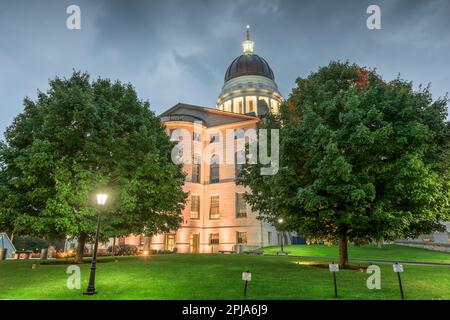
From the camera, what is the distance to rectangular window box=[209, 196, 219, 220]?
4931cm

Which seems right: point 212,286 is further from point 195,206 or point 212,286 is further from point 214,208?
point 214,208

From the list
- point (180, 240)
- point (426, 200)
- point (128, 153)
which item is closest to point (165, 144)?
point (128, 153)

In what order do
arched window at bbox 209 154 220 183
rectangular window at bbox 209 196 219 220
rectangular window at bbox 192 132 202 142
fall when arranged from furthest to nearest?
1. arched window at bbox 209 154 220 183
2. rectangular window at bbox 192 132 202 142
3. rectangular window at bbox 209 196 219 220

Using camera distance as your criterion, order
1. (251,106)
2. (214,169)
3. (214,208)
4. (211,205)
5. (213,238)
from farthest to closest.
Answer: (251,106) < (214,169) < (211,205) < (214,208) < (213,238)

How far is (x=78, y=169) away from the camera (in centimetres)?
1933

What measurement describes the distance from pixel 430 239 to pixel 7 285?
47981 millimetres

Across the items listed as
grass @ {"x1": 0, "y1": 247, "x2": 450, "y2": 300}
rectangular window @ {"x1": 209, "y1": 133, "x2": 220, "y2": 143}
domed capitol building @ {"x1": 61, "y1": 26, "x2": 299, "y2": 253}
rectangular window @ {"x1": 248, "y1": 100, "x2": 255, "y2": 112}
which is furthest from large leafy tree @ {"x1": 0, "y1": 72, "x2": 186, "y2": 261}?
rectangular window @ {"x1": 248, "y1": 100, "x2": 255, "y2": 112}

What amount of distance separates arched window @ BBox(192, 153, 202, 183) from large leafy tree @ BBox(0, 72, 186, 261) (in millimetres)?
25926

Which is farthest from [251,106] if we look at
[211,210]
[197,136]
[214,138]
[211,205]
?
[211,210]

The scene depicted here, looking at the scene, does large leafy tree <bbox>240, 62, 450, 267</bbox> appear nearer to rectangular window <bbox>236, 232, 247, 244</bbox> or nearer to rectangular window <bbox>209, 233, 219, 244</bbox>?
rectangular window <bbox>236, 232, 247, 244</bbox>

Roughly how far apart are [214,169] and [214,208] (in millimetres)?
5712

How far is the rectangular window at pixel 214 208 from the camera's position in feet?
162
